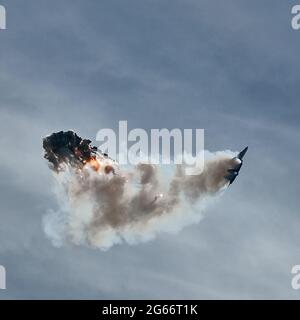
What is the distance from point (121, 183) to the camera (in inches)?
7279

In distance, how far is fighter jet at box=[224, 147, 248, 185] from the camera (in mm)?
177625

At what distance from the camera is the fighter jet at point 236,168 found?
17762 centimetres

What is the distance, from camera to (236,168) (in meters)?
179

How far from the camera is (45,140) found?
179m

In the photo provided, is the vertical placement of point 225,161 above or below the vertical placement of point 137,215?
above

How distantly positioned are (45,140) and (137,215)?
29.2 meters
